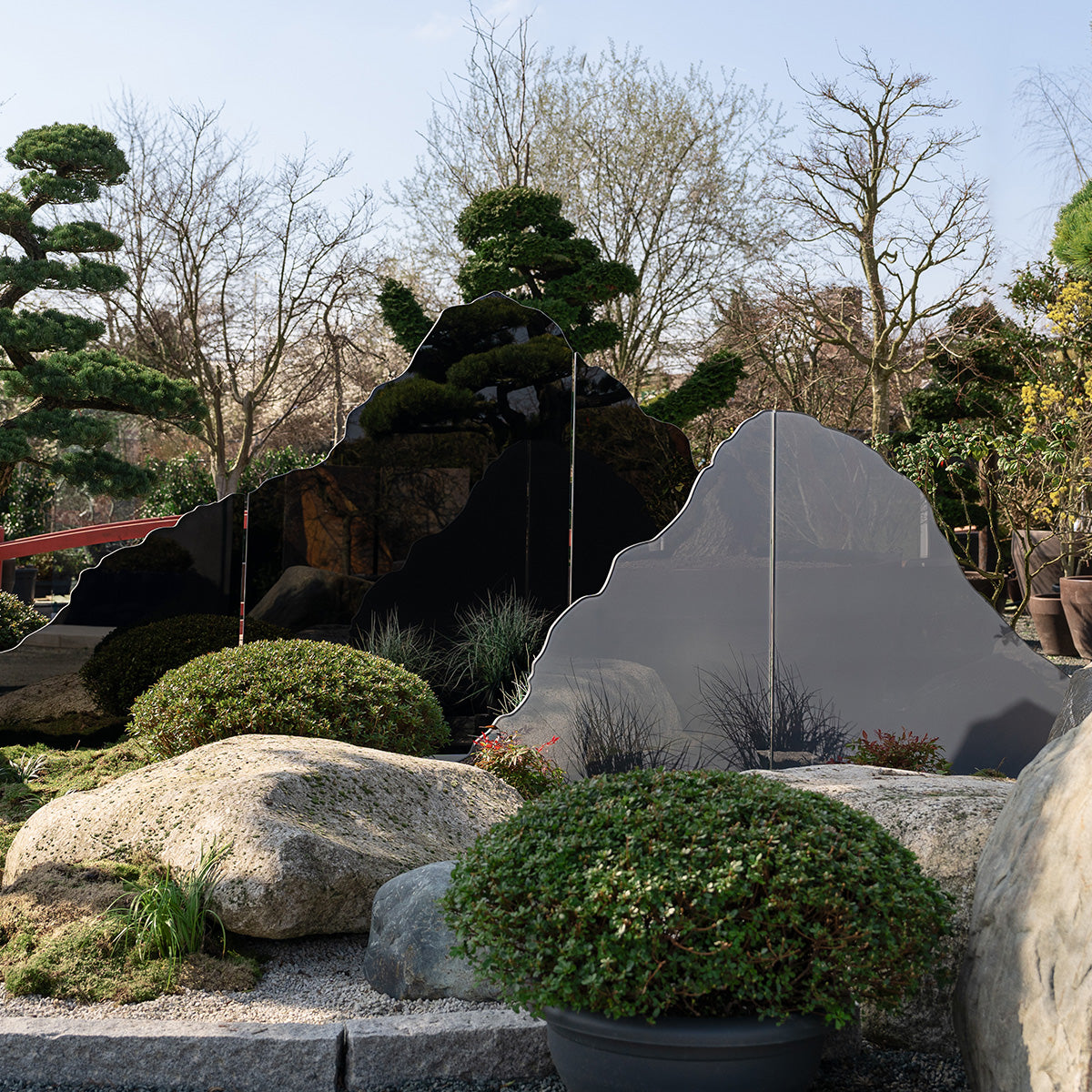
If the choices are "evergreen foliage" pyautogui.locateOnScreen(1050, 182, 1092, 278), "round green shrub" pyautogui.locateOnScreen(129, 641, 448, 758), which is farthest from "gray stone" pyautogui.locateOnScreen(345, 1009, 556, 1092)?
"evergreen foliage" pyautogui.locateOnScreen(1050, 182, 1092, 278)

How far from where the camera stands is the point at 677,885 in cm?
243

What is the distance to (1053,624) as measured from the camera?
11.5 m

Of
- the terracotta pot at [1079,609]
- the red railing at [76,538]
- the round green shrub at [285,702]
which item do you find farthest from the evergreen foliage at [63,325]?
the terracotta pot at [1079,609]

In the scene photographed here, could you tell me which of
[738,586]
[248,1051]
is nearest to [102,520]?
[738,586]

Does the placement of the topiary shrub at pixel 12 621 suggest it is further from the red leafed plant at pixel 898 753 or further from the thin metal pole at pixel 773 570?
the red leafed plant at pixel 898 753

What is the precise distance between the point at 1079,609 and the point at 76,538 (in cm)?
994

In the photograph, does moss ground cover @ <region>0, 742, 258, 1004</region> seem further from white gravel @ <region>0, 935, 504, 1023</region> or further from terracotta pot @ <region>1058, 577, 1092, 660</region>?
terracotta pot @ <region>1058, 577, 1092, 660</region>

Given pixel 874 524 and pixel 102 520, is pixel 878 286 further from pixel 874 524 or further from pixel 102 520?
pixel 102 520

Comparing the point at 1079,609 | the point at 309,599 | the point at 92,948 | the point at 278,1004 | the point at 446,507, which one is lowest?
the point at 278,1004

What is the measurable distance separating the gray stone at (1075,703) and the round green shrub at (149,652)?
5.12 meters

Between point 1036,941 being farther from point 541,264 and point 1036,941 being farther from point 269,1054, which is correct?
point 541,264

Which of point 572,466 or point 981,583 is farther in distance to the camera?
point 981,583

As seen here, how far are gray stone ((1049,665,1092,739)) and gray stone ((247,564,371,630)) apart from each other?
15.6 ft

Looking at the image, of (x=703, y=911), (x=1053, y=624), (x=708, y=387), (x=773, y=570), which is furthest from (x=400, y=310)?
(x=703, y=911)
